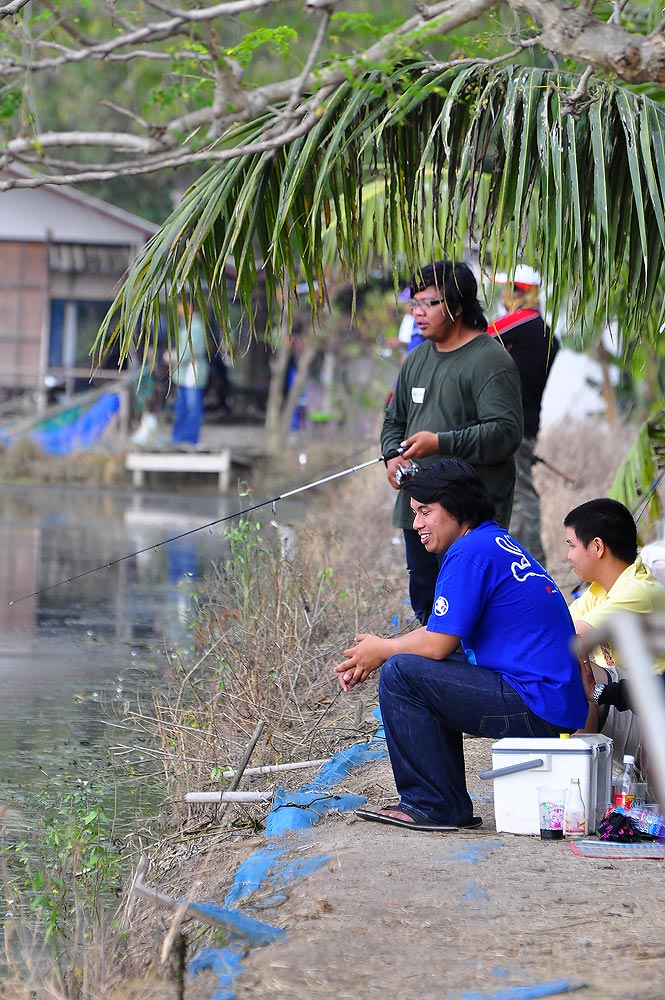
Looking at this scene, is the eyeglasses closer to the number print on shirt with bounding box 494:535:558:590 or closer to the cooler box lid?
the number print on shirt with bounding box 494:535:558:590

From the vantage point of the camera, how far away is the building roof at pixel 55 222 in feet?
80.1

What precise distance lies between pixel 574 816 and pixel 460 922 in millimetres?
1013

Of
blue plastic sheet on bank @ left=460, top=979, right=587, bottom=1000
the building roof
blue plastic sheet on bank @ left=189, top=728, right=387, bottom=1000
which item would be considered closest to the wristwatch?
blue plastic sheet on bank @ left=189, top=728, right=387, bottom=1000

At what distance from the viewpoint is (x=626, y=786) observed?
4969 mm

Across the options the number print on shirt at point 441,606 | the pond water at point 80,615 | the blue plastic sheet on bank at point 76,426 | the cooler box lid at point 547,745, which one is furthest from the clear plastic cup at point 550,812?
the blue plastic sheet on bank at point 76,426

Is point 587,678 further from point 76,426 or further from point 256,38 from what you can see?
point 76,426

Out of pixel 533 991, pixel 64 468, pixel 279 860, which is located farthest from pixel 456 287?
pixel 64 468

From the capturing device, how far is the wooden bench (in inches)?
792

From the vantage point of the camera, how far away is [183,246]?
565 cm

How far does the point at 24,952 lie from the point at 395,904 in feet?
3.45

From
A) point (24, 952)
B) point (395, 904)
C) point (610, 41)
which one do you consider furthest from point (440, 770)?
point (610, 41)

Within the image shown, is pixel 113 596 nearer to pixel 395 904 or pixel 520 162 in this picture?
pixel 520 162

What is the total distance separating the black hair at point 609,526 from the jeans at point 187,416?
1625 cm

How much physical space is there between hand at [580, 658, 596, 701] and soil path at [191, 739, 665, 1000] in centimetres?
58
